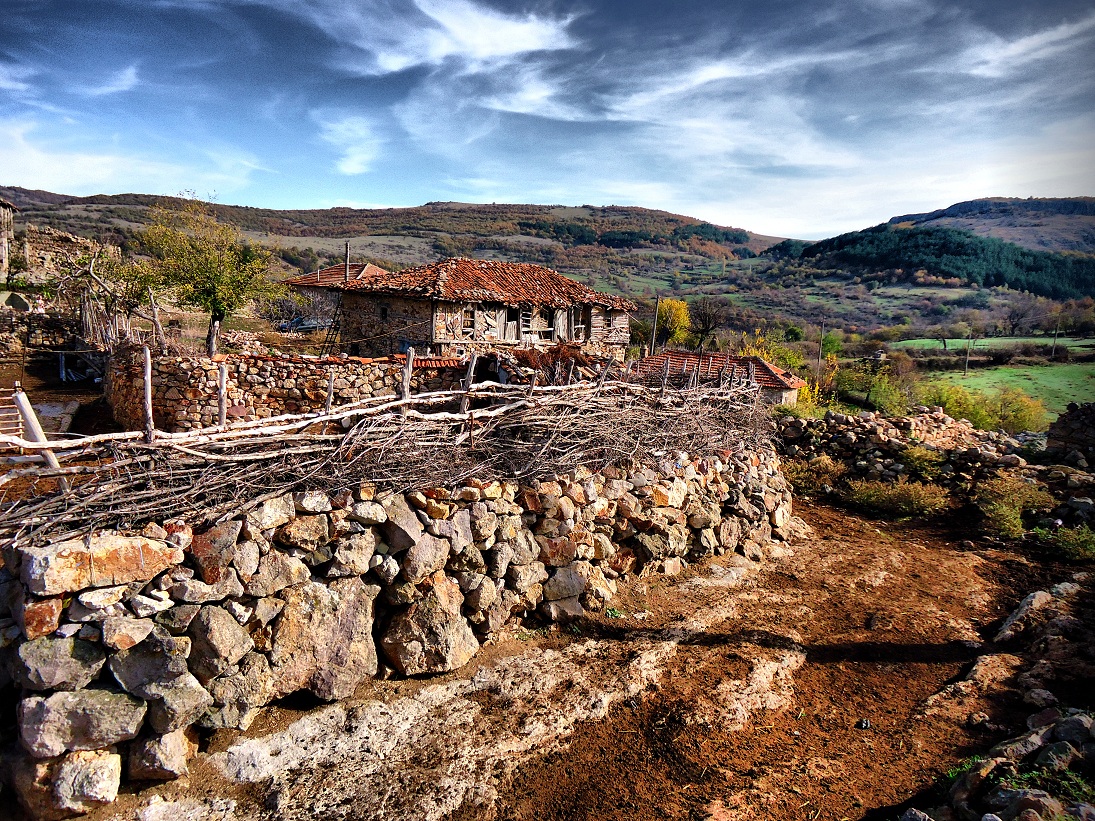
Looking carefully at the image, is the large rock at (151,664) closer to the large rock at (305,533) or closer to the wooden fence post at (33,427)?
the large rock at (305,533)

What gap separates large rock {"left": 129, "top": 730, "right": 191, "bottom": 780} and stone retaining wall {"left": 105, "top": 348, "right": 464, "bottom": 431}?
7.82m

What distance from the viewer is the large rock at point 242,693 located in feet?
13.7

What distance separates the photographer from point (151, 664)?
3900mm

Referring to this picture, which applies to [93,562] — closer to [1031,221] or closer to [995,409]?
[995,409]

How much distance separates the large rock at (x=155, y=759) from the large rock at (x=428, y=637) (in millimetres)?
1608

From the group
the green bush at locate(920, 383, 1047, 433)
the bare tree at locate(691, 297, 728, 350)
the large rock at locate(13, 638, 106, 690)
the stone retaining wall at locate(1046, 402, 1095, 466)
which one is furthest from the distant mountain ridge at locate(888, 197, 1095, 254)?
the large rock at locate(13, 638, 106, 690)

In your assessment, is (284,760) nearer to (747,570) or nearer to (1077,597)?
(747,570)

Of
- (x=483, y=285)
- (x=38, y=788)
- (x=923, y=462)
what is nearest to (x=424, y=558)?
(x=38, y=788)

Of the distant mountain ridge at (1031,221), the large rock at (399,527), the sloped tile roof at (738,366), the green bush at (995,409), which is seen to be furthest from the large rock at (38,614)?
the distant mountain ridge at (1031,221)

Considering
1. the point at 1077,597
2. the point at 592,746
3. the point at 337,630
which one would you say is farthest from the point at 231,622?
the point at 1077,597

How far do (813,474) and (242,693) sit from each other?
34.0 feet

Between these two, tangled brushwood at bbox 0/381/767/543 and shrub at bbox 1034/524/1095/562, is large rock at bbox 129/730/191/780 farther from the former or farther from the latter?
shrub at bbox 1034/524/1095/562

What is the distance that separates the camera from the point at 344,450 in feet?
17.4

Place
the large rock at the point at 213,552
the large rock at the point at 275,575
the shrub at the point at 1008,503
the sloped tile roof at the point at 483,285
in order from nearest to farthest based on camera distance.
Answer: the large rock at the point at 213,552, the large rock at the point at 275,575, the shrub at the point at 1008,503, the sloped tile roof at the point at 483,285
